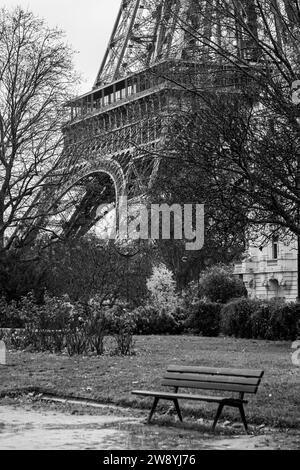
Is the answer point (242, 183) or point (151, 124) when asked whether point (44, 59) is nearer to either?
point (151, 124)

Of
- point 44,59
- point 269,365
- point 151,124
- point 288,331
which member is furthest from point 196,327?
point 151,124

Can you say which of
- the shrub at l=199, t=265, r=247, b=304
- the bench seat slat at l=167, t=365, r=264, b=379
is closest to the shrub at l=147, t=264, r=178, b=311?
the shrub at l=199, t=265, r=247, b=304

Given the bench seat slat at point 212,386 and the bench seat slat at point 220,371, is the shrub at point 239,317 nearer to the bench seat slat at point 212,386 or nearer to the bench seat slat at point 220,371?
the bench seat slat at point 220,371

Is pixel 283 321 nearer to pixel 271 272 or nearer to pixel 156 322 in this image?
pixel 156 322

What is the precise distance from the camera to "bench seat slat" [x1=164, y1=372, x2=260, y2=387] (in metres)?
10.8

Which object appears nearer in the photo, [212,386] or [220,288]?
[212,386]

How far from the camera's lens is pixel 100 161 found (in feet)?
106

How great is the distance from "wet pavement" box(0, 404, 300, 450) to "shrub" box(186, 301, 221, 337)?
19338 millimetres

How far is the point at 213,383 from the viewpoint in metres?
11.2

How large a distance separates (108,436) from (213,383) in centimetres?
181

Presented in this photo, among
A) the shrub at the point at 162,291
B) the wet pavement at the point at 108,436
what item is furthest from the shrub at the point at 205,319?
the wet pavement at the point at 108,436

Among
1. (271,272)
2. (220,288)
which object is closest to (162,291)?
(220,288)

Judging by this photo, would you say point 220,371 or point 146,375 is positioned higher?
point 220,371

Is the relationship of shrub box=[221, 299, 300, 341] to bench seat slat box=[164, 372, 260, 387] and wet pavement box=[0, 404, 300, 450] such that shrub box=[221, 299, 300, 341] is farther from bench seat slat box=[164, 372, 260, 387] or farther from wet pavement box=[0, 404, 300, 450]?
wet pavement box=[0, 404, 300, 450]
